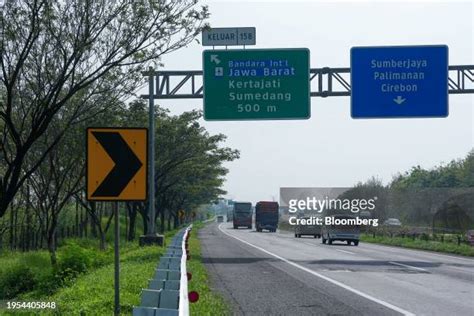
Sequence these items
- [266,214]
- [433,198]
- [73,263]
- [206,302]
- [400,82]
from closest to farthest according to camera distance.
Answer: [206,302], [73,263], [400,82], [433,198], [266,214]

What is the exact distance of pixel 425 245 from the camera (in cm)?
4284

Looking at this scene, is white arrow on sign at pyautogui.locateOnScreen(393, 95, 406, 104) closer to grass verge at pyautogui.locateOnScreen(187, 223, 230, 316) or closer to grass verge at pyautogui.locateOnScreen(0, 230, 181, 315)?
grass verge at pyautogui.locateOnScreen(187, 223, 230, 316)

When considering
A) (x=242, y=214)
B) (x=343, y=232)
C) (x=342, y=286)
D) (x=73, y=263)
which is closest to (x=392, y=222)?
(x=343, y=232)

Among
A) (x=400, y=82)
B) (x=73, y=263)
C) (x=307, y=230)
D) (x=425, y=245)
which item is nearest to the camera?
(x=73, y=263)

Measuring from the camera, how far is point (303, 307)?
47.2 feet

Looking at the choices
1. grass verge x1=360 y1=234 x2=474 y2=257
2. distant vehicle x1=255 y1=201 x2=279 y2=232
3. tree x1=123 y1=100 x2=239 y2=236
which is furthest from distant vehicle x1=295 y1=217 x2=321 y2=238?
distant vehicle x1=255 y1=201 x2=279 y2=232

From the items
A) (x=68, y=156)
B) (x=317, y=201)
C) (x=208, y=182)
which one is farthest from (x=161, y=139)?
(x=317, y=201)

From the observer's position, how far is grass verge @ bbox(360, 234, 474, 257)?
37.6 metres

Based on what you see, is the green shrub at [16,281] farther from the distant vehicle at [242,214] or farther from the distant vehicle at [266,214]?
the distant vehicle at [242,214]

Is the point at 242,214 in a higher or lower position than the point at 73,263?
higher

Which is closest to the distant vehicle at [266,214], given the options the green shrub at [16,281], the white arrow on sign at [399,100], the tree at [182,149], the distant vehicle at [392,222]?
the distant vehicle at [392,222]

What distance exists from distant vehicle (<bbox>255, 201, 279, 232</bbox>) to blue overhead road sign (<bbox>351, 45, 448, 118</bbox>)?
2196 inches

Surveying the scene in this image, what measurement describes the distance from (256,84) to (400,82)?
189 inches

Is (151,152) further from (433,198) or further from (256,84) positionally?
(433,198)
